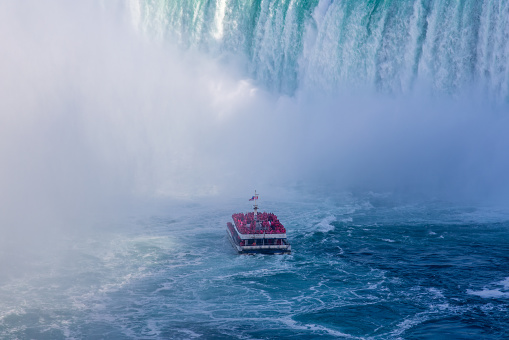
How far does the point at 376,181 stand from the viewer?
6119cm

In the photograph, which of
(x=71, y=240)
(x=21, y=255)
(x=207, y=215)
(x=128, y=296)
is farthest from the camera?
(x=207, y=215)

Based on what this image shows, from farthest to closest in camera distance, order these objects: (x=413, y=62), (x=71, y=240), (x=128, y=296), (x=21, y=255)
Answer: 1. (x=413, y=62)
2. (x=71, y=240)
3. (x=21, y=255)
4. (x=128, y=296)

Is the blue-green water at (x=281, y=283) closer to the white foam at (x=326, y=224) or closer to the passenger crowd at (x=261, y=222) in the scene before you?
the white foam at (x=326, y=224)

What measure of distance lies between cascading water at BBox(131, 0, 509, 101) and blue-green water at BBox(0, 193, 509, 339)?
15770 mm

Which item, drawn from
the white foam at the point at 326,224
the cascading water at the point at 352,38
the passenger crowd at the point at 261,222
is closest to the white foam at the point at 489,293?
the passenger crowd at the point at 261,222

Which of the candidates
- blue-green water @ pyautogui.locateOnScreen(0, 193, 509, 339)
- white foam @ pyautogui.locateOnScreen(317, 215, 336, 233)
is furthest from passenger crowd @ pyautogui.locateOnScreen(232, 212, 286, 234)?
white foam @ pyautogui.locateOnScreen(317, 215, 336, 233)

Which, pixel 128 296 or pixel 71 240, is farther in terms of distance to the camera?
pixel 71 240

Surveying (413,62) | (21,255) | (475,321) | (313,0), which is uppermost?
(313,0)

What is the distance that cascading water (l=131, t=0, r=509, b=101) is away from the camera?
181ft

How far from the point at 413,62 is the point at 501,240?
2474 cm

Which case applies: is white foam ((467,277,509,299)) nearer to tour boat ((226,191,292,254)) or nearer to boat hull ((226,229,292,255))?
boat hull ((226,229,292,255))

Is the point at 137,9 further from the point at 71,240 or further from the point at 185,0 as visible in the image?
the point at 71,240

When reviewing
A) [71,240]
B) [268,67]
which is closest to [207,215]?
→ [71,240]

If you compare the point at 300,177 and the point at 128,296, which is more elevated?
the point at 300,177
